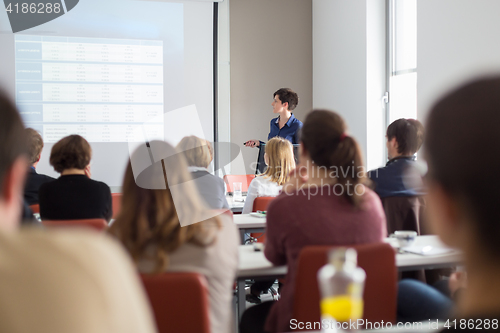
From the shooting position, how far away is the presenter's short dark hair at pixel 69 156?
2584 millimetres

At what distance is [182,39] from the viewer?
5.47 metres

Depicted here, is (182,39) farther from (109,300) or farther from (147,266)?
(109,300)

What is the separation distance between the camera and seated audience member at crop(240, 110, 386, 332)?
158cm

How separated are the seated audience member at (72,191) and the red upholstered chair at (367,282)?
1537 mm

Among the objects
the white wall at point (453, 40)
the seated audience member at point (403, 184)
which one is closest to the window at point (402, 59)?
the white wall at point (453, 40)

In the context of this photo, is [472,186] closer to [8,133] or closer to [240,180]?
[8,133]

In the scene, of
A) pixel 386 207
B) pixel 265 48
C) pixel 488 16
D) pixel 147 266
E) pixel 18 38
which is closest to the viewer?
pixel 147 266

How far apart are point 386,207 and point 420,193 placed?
0.23 m

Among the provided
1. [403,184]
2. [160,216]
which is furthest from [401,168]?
[160,216]

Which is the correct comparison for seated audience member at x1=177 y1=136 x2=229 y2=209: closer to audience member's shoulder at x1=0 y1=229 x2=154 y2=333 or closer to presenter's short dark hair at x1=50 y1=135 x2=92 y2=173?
presenter's short dark hair at x1=50 y1=135 x2=92 y2=173

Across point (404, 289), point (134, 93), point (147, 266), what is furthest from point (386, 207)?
point (134, 93)

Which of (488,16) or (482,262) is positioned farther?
(488,16)

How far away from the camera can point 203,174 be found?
2.87 meters

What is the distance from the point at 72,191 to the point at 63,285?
7.05 ft
